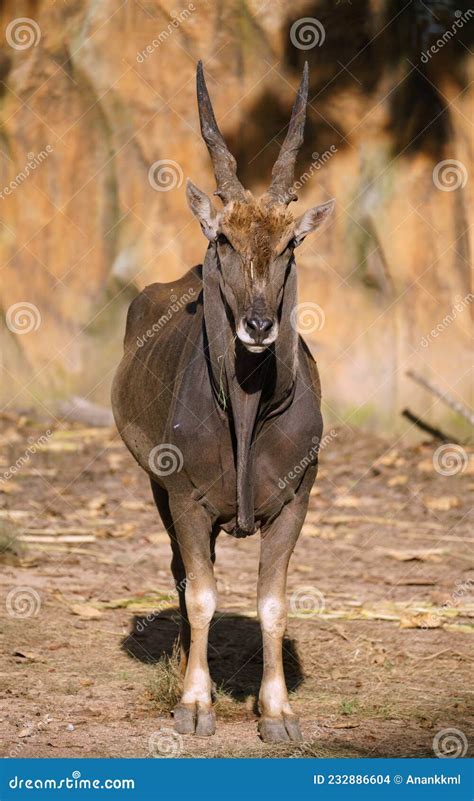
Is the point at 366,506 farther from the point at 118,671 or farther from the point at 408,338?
the point at 118,671

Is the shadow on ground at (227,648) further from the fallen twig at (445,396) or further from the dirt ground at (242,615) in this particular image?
the fallen twig at (445,396)

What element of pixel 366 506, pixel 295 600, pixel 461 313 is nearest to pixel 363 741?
pixel 295 600

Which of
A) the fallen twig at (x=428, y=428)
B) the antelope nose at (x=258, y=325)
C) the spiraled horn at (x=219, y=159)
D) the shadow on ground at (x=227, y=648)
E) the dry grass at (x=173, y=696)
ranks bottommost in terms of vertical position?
the dry grass at (x=173, y=696)

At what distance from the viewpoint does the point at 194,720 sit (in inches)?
222

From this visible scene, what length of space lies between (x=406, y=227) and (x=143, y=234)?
299cm

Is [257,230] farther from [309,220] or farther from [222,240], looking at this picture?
[309,220]

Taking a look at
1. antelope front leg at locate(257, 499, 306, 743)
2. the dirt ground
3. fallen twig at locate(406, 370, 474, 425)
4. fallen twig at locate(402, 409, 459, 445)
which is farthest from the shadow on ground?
fallen twig at locate(402, 409, 459, 445)

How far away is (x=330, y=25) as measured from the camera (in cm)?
1316

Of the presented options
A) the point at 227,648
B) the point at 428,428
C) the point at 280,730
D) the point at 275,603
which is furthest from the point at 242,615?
the point at 428,428

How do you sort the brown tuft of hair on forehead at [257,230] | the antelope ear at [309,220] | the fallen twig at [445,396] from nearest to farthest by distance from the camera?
1. the brown tuft of hair on forehead at [257,230]
2. the antelope ear at [309,220]
3. the fallen twig at [445,396]

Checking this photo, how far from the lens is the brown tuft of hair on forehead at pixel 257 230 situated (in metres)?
5.28

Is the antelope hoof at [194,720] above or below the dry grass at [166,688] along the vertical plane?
below

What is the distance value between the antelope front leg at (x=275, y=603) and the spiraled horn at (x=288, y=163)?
144cm

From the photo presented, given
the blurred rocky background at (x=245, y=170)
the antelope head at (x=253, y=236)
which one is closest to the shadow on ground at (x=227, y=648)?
the antelope head at (x=253, y=236)
